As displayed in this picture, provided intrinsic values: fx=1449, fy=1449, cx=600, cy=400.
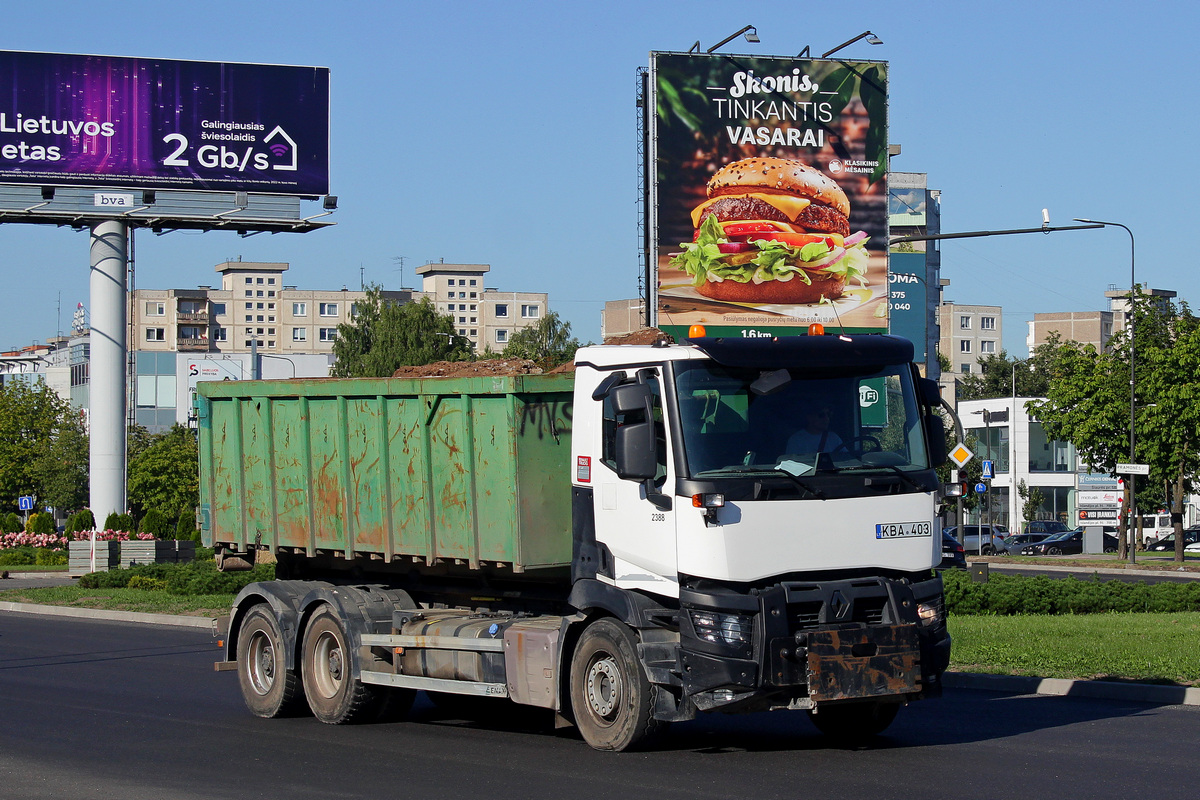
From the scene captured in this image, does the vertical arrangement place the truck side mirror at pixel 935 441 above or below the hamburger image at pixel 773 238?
below

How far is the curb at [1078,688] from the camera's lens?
12641 millimetres

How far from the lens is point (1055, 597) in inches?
867

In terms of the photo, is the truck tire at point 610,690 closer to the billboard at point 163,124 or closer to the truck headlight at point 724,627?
the truck headlight at point 724,627

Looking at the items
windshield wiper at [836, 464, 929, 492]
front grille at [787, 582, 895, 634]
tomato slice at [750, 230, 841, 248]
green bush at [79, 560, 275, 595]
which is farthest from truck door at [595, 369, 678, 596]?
tomato slice at [750, 230, 841, 248]

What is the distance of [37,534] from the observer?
5356 cm

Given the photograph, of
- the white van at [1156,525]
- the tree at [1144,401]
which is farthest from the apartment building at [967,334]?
the tree at [1144,401]

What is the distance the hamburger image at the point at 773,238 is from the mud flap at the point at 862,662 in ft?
86.3

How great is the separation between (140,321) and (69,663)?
172m

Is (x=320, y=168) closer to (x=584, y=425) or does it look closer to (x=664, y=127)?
(x=664, y=127)

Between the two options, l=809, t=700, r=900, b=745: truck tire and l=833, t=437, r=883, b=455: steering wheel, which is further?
l=809, t=700, r=900, b=745: truck tire


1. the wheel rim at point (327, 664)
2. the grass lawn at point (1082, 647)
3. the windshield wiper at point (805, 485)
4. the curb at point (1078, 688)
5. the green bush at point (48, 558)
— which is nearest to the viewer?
the windshield wiper at point (805, 485)

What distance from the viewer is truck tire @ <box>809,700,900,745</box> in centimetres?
1054

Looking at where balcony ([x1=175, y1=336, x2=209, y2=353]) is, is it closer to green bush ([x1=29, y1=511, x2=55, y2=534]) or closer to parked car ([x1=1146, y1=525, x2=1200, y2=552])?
green bush ([x1=29, y1=511, x2=55, y2=534])

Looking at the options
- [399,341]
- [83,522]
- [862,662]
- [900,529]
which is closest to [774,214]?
[83,522]
